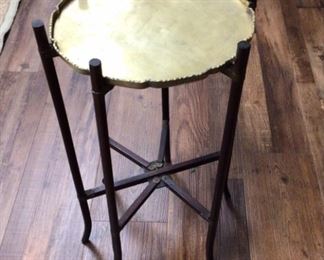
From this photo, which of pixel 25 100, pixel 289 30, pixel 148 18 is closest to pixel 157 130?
pixel 25 100

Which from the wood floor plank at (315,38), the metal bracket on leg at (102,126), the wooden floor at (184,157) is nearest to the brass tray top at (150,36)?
the metal bracket on leg at (102,126)

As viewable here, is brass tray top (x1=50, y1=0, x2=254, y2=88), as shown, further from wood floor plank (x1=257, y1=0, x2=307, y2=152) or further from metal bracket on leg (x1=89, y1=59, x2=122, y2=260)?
wood floor plank (x1=257, y1=0, x2=307, y2=152)

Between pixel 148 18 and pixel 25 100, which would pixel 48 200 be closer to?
pixel 25 100

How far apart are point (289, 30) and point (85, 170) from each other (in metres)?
0.97

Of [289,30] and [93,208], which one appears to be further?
[289,30]

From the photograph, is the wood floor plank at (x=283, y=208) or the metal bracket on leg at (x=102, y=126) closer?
the metal bracket on leg at (x=102, y=126)

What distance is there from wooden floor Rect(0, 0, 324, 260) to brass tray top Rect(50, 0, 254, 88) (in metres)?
0.56

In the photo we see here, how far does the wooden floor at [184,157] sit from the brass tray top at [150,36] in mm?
559

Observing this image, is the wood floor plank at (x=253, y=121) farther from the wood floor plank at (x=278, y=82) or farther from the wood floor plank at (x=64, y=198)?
the wood floor plank at (x=64, y=198)

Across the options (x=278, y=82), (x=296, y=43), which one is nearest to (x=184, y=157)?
(x=278, y=82)

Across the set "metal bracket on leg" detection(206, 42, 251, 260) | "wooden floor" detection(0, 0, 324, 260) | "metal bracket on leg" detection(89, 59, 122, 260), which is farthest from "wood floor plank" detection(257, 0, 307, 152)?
"metal bracket on leg" detection(89, 59, 122, 260)

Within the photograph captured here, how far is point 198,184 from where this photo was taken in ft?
4.15

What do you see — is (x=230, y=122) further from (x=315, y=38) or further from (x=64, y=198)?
(x=315, y=38)

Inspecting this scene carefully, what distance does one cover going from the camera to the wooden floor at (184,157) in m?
1.15
